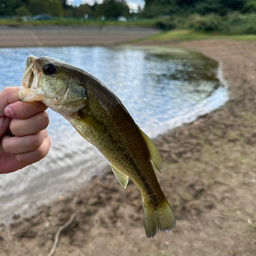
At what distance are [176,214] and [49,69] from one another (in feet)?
9.92

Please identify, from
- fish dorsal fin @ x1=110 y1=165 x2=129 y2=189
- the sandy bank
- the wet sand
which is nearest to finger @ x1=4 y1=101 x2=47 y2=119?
fish dorsal fin @ x1=110 y1=165 x2=129 y2=189

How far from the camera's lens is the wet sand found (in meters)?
3.16

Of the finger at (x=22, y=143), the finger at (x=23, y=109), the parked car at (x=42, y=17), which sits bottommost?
the finger at (x=22, y=143)

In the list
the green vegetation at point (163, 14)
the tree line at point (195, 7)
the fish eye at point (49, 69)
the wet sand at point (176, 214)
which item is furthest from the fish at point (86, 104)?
the tree line at point (195, 7)

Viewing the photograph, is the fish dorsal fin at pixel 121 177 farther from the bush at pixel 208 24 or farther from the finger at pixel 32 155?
the bush at pixel 208 24

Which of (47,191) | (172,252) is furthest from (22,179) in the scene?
(172,252)

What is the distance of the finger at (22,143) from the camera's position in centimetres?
158

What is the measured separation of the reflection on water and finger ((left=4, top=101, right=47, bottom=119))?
3.00 meters

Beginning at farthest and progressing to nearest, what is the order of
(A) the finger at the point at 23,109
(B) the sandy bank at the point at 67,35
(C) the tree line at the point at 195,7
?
(C) the tree line at the point at 195,7
(B) the sandy bank at the point at 67,35
(A) the finger at the point at 23,109

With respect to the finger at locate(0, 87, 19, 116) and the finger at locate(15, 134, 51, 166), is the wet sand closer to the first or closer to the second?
the finger at locate(15, 134, 51, 166)

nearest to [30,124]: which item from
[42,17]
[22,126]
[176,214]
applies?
[22,126]

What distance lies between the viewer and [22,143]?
1.58 meters

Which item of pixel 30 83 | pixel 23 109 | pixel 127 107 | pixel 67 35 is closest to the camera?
pixel 30 83

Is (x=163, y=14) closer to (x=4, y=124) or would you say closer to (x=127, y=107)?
(x=127, y=107)
